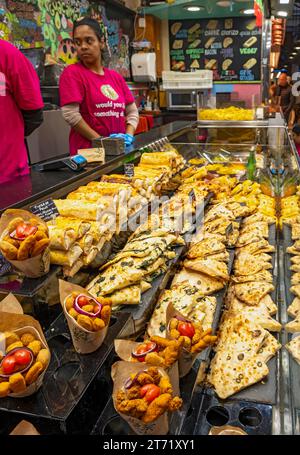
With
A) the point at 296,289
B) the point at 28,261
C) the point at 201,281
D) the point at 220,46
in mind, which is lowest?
the point at 296,289

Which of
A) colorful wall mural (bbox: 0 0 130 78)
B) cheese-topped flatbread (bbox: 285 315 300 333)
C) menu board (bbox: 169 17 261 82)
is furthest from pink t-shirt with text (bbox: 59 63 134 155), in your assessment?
menu board (bbox: 169 17 261 82)

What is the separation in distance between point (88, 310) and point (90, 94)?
8.85 feet

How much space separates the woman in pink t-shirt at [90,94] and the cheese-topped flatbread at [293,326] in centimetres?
200

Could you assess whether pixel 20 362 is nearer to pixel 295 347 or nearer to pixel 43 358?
pixel 43 358

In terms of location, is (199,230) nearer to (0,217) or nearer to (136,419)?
(0,217)

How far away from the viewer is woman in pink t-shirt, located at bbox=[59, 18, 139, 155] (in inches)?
129

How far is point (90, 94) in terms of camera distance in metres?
3.48

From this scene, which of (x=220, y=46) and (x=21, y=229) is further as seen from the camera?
(x=220, y=46)

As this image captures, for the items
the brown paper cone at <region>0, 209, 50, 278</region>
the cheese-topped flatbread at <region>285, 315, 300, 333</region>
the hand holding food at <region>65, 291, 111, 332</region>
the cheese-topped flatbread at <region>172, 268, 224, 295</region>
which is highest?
the brown paper cone at <region>0, 209, 50, 278</region>

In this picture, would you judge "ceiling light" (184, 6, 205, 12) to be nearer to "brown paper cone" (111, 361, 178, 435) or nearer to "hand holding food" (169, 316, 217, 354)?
"hand holding food" (169, 316, 217, 354)

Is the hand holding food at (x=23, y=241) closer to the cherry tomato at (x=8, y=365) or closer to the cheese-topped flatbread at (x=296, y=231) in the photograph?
the cherry tomato at (x=8, y=365)

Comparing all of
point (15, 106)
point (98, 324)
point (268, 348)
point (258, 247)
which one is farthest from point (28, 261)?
point (15, 106)

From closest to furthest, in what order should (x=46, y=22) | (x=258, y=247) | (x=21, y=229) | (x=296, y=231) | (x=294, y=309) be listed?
(x=21, y=229), (x=294, y=309), (x=258, y=247), (x=296, y=231), (x=46, y=22)

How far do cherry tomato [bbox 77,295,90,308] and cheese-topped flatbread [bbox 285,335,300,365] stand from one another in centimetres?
91
